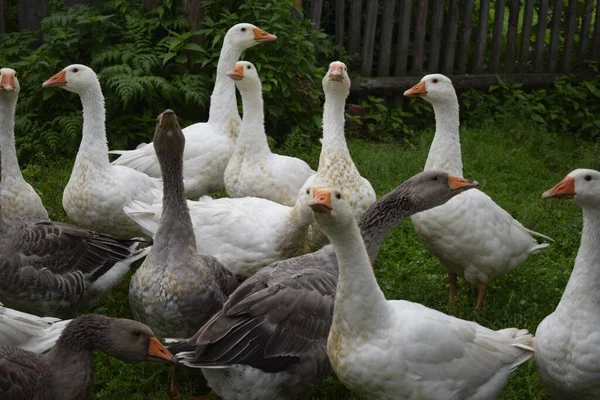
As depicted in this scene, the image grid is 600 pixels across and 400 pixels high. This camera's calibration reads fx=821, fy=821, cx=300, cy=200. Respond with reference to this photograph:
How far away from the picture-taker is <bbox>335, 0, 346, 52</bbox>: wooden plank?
10594mm

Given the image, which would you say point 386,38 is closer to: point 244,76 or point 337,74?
point 244,76

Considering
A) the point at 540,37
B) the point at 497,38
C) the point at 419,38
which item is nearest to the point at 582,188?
the point at 419,38

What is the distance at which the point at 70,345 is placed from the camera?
427cm

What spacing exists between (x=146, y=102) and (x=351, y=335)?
584 cm

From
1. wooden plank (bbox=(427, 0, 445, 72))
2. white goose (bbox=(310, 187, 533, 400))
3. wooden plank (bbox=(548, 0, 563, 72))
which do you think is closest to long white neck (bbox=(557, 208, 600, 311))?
white goose (bbox=(310, 187, 533, 400))

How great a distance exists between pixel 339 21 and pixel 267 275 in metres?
6.49

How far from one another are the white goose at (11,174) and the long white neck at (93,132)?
505mm

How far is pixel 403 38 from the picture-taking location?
10.9 metres

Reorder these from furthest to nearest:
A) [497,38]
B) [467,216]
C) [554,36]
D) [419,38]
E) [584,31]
Answer: [584,31], [554,36], [497,38], [419,38], [467,216]

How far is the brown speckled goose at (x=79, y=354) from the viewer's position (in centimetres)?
412

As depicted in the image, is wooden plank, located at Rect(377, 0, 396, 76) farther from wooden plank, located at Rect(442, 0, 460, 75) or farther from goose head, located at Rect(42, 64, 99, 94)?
goose head, located at Rect(42, 64, 99, 94)

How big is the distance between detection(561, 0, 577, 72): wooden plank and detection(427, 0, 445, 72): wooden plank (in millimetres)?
2096

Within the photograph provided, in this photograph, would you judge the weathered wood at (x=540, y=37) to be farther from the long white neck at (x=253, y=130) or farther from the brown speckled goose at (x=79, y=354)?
the brown speckled goose at (x=79, y=354)

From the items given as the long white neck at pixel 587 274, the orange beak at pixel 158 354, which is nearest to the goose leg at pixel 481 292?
the long white neck at pixel 587 274
